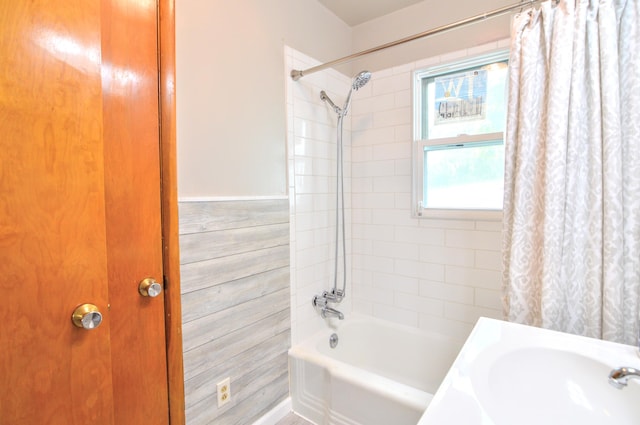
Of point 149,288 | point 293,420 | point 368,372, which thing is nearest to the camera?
point 149,288

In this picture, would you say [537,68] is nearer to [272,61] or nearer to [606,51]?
[606,51]

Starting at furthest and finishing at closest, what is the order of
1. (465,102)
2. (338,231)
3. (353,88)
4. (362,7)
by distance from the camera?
(338,231) → (362,7) → (465,102) → (353,88)

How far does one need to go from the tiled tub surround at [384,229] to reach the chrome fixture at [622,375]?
44.0 inches

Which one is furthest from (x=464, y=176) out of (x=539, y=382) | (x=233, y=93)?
(x=233, y=93)

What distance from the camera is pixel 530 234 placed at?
4.47 feet

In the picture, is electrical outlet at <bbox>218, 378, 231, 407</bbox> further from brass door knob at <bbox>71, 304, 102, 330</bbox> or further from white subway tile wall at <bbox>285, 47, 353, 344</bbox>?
brass door knob at <bbox>71, 304, 102, 330</bbox>

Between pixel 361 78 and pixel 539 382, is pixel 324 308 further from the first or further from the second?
pixel 361 78

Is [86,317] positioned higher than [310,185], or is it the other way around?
[310,185]

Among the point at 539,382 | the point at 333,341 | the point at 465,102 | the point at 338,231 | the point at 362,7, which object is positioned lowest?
the point at 333,341

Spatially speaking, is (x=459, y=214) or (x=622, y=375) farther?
(x=459, y=214)

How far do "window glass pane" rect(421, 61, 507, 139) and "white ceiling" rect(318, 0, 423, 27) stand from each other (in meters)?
0.54

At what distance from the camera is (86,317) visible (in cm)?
89

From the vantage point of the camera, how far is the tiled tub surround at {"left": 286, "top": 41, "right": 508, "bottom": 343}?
1909 mm

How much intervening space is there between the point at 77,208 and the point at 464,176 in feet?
6.60
